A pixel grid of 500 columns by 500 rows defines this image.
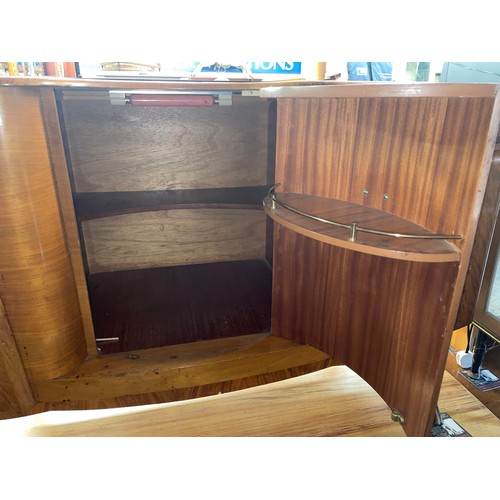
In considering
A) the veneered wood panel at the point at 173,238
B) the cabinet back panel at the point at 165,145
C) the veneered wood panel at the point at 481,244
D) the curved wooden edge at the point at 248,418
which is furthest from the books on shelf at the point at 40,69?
the veneered wood panel at the point at 481,244

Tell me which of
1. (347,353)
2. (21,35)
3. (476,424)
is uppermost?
(21,35)

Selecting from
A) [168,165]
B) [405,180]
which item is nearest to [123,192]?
[168,165]

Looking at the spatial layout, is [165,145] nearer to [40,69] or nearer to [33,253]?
[40,69]

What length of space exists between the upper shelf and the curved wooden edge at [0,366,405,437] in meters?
0.36

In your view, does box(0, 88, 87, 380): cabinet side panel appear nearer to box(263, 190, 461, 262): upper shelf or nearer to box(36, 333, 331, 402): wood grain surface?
box(36, 333, 331, 402): wood grain surface

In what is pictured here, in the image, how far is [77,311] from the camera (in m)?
1.23

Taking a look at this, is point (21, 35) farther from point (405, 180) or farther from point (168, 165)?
point (168, 165)

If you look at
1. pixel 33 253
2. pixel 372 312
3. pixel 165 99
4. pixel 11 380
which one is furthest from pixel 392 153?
pixel 11 380

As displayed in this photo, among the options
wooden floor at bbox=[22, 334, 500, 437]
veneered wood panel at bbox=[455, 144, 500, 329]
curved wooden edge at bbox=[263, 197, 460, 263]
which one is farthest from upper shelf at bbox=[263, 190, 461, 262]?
wooden floor at bbox=[22, 334, 500, 437]

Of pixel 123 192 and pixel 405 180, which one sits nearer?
pixel 405 180

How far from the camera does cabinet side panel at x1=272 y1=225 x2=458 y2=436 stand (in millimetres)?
911

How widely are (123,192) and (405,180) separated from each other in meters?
1.21

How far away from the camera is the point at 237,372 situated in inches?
51.0

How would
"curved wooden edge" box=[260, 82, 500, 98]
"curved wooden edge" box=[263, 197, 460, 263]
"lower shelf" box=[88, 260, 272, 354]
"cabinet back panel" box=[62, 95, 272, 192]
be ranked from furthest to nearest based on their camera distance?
"cabinet back panel" box=[62, 95, 272, 192]
"lower shelf" box=[88, 260, 272, 354]
"curved wooden edge" box=[263, 197, 460, 263]
"curved wooden edge" box=[260, 82, 500, 98]
